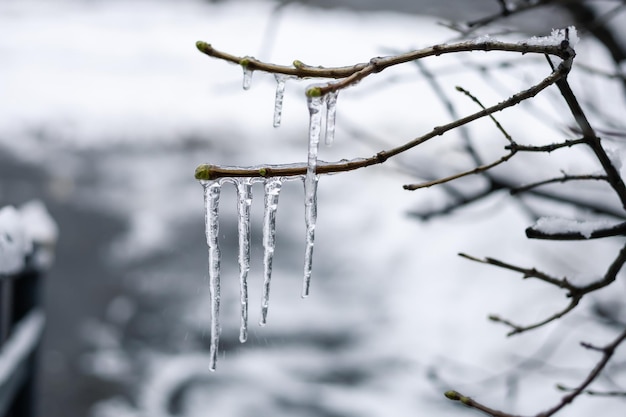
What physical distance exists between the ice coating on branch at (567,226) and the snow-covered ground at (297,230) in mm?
162

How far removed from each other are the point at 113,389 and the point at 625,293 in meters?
3.72

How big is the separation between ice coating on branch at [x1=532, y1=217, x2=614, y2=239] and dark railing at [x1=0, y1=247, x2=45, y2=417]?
1887 millimetres

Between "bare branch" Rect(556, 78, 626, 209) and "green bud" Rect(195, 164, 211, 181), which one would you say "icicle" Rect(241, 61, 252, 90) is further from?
"bare branch" Rect(556, 78, 626, 209)

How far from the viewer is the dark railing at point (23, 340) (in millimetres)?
2623

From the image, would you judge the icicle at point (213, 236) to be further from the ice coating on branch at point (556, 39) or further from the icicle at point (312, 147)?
the ice coating on branch at point (556, 39)

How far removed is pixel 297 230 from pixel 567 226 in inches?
244

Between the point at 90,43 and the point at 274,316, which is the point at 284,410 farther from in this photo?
the point at 90,43

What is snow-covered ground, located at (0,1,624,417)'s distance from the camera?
5.02 meters

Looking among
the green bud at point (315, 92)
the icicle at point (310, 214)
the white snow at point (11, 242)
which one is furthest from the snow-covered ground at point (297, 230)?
the white snow at point (11, 242)

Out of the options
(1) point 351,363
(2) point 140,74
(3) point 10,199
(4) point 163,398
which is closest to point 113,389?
(4) point 163,398

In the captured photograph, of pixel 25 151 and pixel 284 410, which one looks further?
pixel 25 151

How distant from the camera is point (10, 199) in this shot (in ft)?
24.4

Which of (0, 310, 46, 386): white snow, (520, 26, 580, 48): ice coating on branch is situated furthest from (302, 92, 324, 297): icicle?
(0, 310, 46, 386): white snow

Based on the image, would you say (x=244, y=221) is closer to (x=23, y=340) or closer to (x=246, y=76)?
(x=246, y=76)
